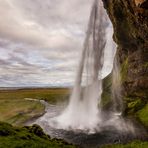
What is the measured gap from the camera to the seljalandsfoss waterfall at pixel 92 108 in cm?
4681

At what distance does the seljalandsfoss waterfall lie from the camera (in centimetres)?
4681

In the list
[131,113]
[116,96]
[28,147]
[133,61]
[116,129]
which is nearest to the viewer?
[28,147]

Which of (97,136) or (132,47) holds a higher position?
(132,47)

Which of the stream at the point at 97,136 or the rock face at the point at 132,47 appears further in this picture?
the rock face at the point at 132,47

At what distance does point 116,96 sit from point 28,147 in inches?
2356

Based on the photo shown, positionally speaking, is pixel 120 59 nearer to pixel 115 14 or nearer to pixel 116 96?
pixel 116 96

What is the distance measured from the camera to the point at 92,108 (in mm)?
76000

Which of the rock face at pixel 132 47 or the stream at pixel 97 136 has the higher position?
the rock face at pixel 132 47

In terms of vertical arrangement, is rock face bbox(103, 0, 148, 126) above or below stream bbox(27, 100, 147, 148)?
above

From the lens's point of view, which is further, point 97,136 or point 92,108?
point 92,108

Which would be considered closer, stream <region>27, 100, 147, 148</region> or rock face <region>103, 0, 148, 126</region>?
stream <region>27, 100, 147, 148</region>

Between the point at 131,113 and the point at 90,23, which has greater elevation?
the point at 90,23

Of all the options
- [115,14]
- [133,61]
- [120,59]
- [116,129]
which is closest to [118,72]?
[120,59]

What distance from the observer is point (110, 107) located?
75.9m
